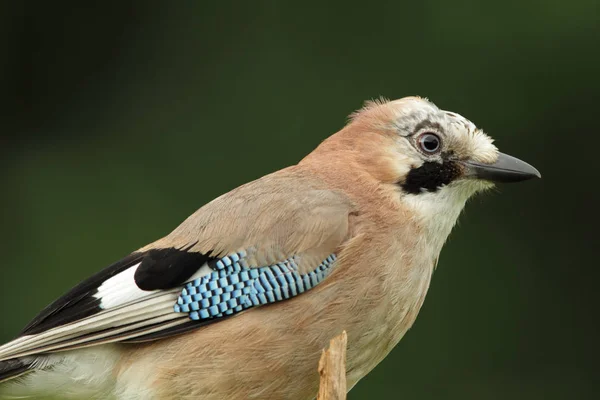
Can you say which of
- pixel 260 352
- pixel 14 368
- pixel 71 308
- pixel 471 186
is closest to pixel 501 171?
pixel 471 186

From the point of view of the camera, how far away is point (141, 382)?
153 inches

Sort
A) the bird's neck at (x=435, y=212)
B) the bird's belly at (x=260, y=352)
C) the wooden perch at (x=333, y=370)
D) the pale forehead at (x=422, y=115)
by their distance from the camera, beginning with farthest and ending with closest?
1. the pale forehead at (x=422, y=115)
2. the bird's neck at (x=435, y=212)
3. the bird's belly at (x=260, y=352)
4. the wooden perch at (x=333, y=370)

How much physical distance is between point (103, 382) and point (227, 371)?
441 millimetres

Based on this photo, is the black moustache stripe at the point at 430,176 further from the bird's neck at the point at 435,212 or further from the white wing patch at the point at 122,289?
the white wing patch at the point at 122,289

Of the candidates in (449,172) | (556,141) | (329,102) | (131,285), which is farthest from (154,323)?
(556,141)

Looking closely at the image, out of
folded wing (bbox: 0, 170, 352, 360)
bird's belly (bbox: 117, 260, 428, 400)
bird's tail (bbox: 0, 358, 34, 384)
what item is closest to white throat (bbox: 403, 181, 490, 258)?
folded wing (bbox: 0, 170, 352, 360)

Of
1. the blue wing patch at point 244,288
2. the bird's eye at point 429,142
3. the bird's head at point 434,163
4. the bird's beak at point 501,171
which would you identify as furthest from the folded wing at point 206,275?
the bird's beak at point 501,171

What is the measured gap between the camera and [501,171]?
4309mm

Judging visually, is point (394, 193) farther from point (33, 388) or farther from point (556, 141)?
point (556, 141)

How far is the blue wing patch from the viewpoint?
12.9 feet

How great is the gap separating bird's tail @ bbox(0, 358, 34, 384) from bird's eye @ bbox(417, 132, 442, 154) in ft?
5.25

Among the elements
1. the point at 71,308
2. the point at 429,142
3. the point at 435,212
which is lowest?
the point at 435,212

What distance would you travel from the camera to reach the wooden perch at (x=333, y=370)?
139 inches

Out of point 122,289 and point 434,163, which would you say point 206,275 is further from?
point 434,163
